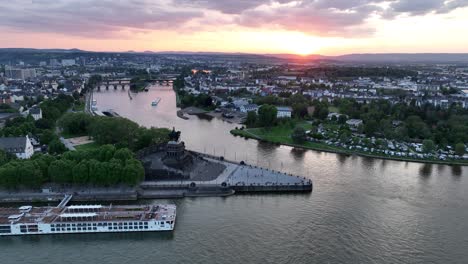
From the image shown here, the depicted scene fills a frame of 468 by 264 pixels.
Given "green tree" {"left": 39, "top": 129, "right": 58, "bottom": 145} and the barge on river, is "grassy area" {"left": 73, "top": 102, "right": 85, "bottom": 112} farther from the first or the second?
the barge on river

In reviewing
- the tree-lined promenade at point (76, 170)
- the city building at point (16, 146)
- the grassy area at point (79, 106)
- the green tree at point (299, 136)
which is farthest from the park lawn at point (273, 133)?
the grassy area at point (79, 106)

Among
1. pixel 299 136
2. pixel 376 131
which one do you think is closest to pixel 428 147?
pixel 376 131

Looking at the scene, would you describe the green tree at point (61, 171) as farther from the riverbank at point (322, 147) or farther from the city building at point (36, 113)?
the city building at point (36, 113)

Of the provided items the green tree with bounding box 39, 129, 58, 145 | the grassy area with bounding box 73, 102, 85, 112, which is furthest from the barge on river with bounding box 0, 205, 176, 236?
the grassy area with bounding box 73, 102, 85, 112

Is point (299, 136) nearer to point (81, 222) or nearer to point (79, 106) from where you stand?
point (81, 222)

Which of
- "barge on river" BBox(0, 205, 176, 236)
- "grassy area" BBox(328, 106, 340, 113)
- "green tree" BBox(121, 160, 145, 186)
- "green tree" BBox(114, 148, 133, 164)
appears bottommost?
"barge on river" BBox(0, 205, 176, 236)

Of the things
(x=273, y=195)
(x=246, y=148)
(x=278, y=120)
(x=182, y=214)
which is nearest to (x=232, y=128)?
(x=278, y=120)
